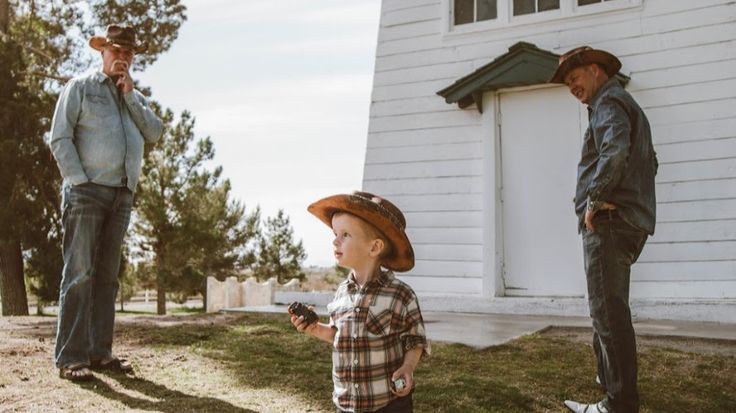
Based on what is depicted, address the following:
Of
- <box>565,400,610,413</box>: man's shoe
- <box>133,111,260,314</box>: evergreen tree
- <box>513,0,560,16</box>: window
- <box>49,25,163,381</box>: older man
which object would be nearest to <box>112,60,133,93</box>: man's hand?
<box>49,25,163,381</box>: older man

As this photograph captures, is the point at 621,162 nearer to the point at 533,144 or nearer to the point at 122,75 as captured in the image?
the point at 122,75

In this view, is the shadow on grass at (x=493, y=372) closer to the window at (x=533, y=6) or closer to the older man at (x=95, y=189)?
the older man at (x=95, y=189)

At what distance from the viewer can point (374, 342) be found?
2352mm

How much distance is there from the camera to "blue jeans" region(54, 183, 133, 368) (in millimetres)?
3863

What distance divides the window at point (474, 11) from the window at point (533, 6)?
0.29 meters

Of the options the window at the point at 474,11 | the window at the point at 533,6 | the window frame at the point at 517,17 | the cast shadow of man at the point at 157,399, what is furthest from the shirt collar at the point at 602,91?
the window at the point at 474,11

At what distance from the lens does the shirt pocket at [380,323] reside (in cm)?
236

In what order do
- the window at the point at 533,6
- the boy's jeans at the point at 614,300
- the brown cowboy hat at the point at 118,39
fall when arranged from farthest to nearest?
the window at the point at 533,6
the brown cowboy hat at the point at 118,39
the boy's jeans at the point at 614,300

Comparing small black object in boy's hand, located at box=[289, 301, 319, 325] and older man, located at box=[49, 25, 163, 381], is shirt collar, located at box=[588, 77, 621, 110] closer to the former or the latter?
small black object in boy's hand, located at box=[289, 301, 319, 325]

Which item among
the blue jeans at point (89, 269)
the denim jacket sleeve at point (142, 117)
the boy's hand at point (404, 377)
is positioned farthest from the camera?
the denim jacket sleeve at point (142, 117)

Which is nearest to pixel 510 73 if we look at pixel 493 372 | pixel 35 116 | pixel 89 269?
pixel 493 372

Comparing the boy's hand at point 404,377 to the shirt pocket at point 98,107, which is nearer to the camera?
the boy's hand at point 404,377

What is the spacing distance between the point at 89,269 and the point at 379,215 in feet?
7.70

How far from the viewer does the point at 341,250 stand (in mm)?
2484
